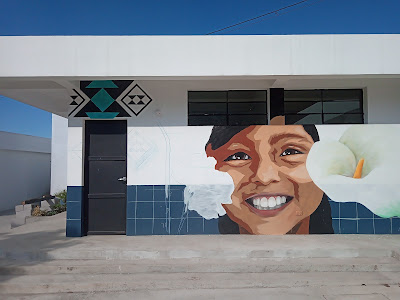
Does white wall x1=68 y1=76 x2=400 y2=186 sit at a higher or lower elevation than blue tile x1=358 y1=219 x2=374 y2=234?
higher

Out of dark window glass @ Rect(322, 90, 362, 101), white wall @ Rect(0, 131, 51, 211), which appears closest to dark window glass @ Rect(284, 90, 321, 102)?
dark window glass @ Rect(322, 90, 362, 101)

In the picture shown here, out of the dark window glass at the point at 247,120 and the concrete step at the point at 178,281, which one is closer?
the concrete step at the point at 178,281

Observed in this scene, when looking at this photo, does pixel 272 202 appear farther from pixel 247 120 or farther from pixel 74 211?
pixel 74 211

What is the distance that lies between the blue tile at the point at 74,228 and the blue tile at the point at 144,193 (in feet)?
3.68

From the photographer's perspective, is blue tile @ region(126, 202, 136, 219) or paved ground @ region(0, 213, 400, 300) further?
blue tile @ region(126, 202, 136, 219)

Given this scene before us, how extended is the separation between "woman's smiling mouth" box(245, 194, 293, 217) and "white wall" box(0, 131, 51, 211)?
9389 millimetres

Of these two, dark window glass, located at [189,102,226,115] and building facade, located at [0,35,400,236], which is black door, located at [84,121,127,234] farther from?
dark window glass, located at [189,102,226,115]

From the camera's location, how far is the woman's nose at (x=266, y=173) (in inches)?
221

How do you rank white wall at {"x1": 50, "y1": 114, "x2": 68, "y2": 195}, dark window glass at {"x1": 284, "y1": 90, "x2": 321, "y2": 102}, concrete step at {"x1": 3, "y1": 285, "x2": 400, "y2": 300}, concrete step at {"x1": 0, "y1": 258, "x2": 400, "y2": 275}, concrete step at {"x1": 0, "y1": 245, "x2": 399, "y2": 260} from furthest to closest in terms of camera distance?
white wall at {"x1": 50, "y1": 114, "x2": 68, "y2": 195}
dark window glass at {"x1": 284, "y1": 90, "x2": 321, "y2": 102}
concrete step at {"x1": 0, "y1": 245, "x2": 399, "y2": 260}
concrete step at {"x1": 0, "y1": 258, "x2": 400, "y2": 275}
concrete step at {"x1": 3, "y1": 285, "x2": 400, "y2": 300}

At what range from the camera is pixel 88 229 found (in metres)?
5.71

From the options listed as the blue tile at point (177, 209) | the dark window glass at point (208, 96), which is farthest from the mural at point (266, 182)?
the dark window glass at point (208, 96)

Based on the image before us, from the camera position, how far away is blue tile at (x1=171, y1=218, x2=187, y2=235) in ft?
18.4

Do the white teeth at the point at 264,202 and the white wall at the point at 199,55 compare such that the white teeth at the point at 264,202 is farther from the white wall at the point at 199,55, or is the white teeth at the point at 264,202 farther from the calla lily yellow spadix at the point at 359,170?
the white wall at the point at 199,55

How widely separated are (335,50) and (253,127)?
181 cm
